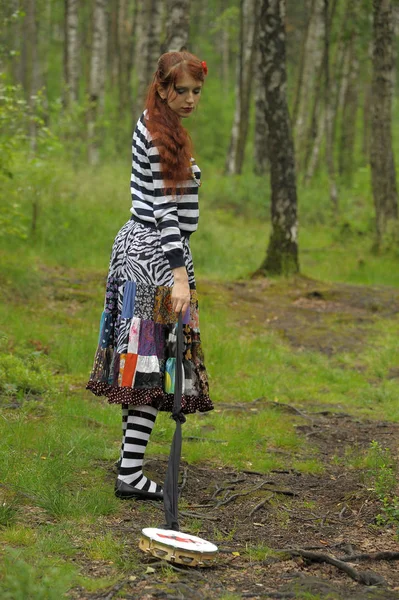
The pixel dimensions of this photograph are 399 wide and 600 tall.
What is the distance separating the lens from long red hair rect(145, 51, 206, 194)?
424 cm

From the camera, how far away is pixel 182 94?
14.1 ft

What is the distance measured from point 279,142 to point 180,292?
7.78 meters

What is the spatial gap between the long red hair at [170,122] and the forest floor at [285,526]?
1691 millimetres

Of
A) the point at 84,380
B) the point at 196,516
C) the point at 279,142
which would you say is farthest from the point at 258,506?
the point at 279,142

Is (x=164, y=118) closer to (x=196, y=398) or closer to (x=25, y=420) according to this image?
(x=196, y=398)

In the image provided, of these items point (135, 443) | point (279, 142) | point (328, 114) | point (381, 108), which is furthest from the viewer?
point (328, 114)

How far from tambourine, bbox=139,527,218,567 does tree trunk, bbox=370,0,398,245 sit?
11657mm

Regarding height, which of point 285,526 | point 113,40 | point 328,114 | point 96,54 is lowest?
point 285,526

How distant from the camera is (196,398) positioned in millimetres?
4469

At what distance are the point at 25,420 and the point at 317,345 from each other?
4.36 m

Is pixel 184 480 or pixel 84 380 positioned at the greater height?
pixel 84 380

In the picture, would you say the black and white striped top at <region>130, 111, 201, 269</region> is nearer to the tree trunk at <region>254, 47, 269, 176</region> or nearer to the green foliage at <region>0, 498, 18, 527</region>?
the green foliage at <region>0, 498, 18, 527</region>

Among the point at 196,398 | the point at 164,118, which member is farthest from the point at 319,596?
the point at 164,118

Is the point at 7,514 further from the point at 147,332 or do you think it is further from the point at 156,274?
the point at 156,274
